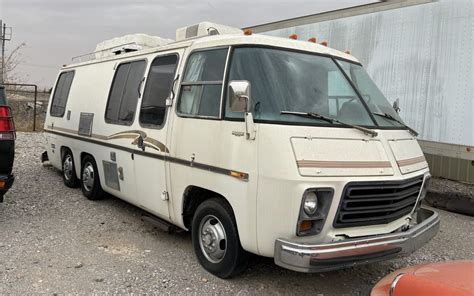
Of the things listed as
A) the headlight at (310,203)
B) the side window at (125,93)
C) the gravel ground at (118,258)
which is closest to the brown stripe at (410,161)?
the headlight at (310,203)

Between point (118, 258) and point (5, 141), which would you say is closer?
point (118, 258)

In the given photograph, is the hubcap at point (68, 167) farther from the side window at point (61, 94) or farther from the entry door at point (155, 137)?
the entry door at point (155, 137)

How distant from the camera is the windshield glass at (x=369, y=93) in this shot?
13.9 ft

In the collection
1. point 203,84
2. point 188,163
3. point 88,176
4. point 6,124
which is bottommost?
point 88,176

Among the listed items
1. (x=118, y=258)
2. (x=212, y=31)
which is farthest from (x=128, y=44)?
(x=118, y=258)

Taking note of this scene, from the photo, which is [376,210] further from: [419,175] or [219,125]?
[219,125]

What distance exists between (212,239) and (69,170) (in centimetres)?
426

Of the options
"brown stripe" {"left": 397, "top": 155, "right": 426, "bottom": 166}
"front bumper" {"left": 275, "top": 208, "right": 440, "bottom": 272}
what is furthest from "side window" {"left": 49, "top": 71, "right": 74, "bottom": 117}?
"brown stripe" {"left": 397, "top": 155, "right": 426, "bottom": 166}

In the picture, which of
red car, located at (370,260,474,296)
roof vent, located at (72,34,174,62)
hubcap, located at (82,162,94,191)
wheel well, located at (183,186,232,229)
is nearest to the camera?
red car, located at (370,260,474,296)

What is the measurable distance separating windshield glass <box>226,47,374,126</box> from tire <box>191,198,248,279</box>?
0.90 metres

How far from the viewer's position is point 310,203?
3.32 m

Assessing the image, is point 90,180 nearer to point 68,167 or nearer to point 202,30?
point 68,167

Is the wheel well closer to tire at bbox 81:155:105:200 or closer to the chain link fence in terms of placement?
tire at bbox 81:155:105:200

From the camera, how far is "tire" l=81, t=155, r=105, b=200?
6465mm
